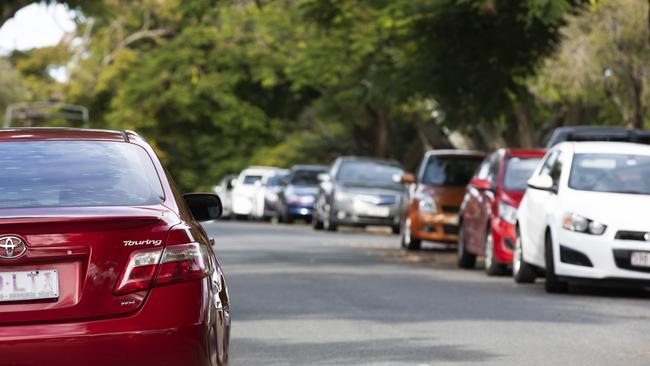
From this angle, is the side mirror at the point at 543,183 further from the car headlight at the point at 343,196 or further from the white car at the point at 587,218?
the car headlight at the point at 343,196

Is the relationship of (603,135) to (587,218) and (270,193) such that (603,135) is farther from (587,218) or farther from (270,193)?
(270,193)

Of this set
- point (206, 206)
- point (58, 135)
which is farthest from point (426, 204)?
point (58, 135)

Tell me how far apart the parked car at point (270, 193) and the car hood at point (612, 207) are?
3151cm

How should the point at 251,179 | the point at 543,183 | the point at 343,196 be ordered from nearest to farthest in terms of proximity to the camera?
the point at 543,183 → the point at 343,196 → the point at 251,179

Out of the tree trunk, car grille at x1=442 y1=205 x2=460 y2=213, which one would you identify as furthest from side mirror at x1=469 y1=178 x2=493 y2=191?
the tree trunk

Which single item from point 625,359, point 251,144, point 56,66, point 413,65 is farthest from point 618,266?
point 56,66

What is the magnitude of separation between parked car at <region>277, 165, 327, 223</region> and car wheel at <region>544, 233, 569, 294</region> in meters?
27.4

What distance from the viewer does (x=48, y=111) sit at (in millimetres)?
78812

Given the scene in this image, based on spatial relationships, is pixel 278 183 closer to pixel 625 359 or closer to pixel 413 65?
pixel 413 65

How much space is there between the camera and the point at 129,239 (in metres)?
6.62

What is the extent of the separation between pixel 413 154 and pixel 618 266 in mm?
46362

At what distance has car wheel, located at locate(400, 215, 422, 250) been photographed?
25.4m

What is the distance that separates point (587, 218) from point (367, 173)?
1938 centimetres

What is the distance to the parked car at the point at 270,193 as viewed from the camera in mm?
48062
